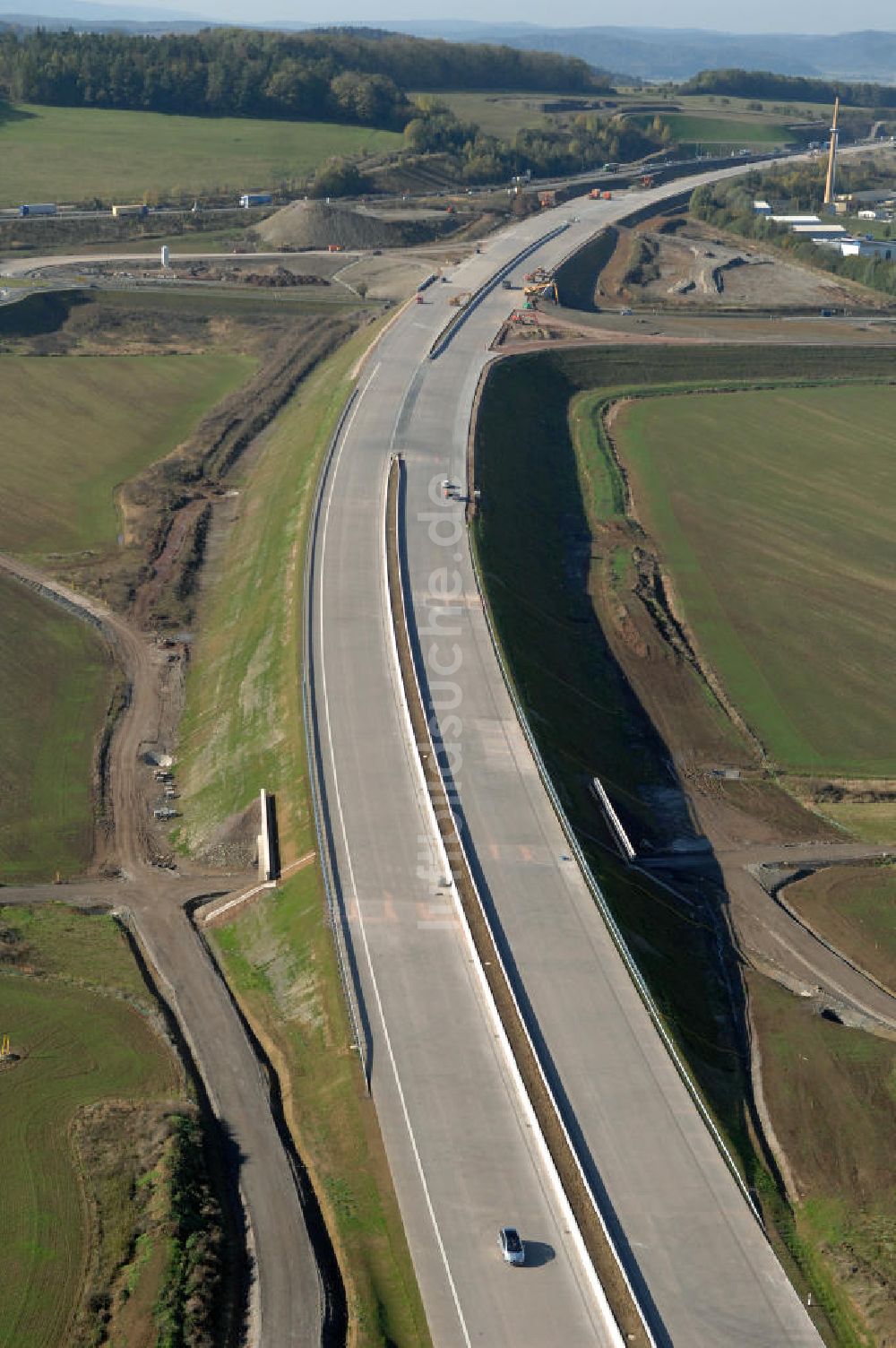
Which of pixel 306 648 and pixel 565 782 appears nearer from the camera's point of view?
pixel 565 782

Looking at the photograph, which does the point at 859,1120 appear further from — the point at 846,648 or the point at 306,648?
the point at 846,648

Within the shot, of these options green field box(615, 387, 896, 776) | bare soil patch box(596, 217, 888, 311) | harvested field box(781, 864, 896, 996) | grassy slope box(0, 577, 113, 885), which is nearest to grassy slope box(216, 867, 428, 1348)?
grassy slope box(0, 577, 113, 885)

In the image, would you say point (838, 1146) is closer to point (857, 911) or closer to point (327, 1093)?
point (857, 911)

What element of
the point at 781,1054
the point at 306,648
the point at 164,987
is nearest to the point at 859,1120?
the point at 781,1054

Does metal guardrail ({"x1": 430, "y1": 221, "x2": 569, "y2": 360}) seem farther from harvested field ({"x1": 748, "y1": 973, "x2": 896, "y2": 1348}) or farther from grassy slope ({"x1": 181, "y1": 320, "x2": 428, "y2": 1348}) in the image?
harvested field ({"x1": 748, "y1": 973, "x2": 896, "y2": 1348})

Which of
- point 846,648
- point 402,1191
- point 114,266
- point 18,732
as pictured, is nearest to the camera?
point 402,1191

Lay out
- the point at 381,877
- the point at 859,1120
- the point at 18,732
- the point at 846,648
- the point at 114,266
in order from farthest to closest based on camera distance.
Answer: the point at 114,266, the point at 846,648, the point at 18,732, the point at 381,877, the point at 859,1120
